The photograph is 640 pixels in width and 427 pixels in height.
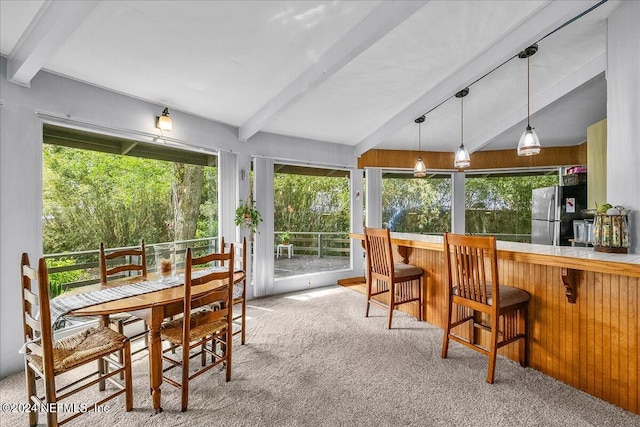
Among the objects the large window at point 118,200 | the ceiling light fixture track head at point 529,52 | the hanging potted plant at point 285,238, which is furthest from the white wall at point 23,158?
the ceiling light fixture track head at point 529,52

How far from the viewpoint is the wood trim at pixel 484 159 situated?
5.28m

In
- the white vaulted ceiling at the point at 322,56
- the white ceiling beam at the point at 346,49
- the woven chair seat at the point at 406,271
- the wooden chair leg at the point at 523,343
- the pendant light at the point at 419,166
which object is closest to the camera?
the white vaulted ceiling at the point at 322,56

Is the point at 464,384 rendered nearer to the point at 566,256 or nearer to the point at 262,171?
the point at 566,256

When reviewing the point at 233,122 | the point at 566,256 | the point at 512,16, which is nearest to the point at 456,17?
the point at 512,16

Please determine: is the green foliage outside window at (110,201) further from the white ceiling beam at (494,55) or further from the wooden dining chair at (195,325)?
the white ceiling beam at (494,55)

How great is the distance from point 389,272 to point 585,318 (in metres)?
1.65

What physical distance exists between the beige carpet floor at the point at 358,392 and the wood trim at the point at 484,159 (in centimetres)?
338

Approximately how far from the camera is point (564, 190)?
4.50 metres

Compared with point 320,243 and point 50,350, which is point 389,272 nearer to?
point 320,243

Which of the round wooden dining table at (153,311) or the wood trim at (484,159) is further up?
the wood trim at (484,159)

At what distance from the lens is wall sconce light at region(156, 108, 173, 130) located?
3.26 m

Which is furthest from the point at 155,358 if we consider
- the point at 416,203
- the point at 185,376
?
the point at 416,203

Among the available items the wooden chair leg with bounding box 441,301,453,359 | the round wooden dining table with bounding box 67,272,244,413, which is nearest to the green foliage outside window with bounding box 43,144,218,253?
the round wooden dining table with bounding box 67,272,244,413

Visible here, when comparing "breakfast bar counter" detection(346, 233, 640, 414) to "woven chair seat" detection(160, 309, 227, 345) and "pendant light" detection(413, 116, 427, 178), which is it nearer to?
"pendant light" detection(413, 116, 427, 178)
